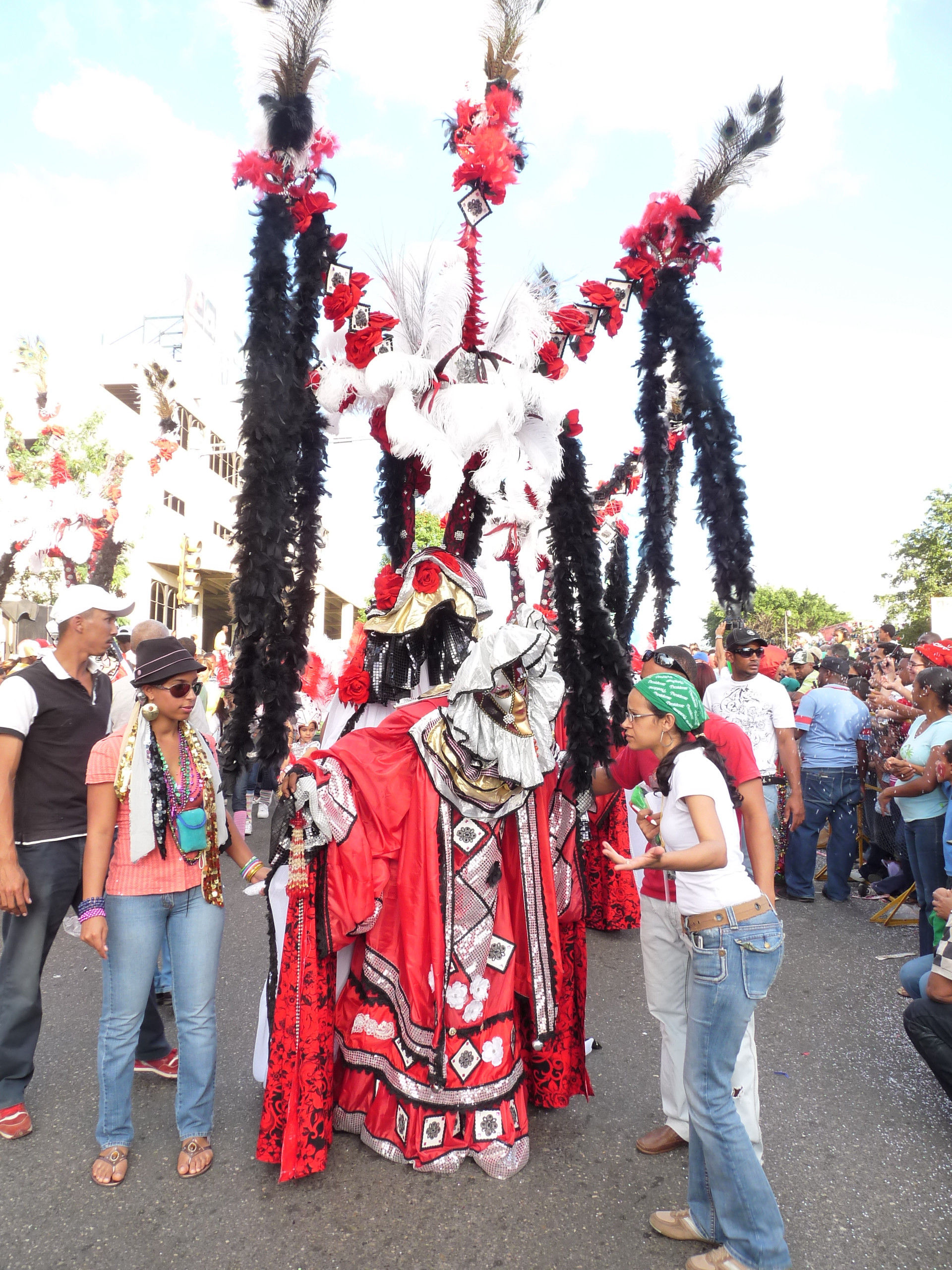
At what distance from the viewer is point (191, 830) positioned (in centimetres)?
263

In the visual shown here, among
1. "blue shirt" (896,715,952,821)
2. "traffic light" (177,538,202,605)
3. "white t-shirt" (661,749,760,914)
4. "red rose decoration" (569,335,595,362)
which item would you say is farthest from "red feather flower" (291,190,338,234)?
"traffic light" (177,538,202,605)

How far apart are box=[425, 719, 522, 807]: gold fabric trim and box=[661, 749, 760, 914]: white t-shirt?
645mm

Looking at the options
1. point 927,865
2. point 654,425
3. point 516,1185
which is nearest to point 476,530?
point 654,425

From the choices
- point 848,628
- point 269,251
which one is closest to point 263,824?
point 269,251

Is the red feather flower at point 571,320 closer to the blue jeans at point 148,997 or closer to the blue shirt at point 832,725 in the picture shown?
the blue jeans at point 148,997

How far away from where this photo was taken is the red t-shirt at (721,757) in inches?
101

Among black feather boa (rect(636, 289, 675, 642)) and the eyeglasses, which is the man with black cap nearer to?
black feather boa (rect(636, 289, 675, 642))

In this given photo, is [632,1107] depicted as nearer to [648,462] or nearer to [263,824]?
[648,462]

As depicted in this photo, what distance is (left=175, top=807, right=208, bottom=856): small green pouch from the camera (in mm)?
2609

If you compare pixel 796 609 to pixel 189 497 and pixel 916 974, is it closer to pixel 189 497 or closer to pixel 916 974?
pixel 189 497

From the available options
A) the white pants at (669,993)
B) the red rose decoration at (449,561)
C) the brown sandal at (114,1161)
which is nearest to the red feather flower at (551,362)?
the red rose decoration at (449,561)

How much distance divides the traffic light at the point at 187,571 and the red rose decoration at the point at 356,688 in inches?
407

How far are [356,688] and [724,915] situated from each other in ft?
5.08

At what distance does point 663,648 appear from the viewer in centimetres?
300
